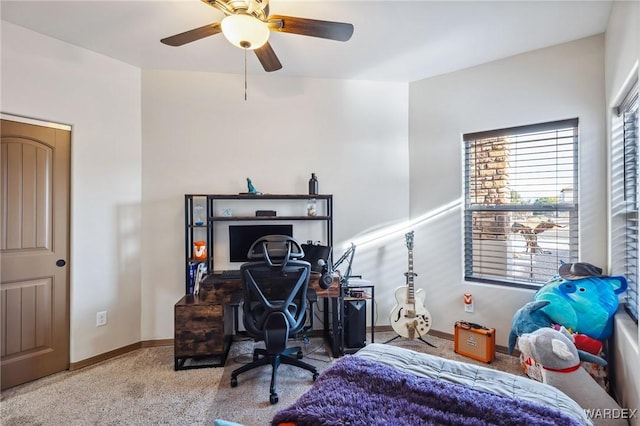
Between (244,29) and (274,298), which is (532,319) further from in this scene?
(244,29)

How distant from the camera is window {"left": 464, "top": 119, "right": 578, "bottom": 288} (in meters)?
2.71

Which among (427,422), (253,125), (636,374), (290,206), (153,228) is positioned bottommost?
(636,374)

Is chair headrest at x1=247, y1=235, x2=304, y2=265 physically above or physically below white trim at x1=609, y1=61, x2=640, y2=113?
below

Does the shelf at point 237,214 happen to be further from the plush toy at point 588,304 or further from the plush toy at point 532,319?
the plush toy at point 588,304

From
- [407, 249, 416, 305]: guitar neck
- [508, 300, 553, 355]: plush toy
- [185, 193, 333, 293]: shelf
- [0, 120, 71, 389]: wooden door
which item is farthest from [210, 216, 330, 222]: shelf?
[508, 300, 553, 355]: plush toy

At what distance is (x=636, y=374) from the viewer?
1654 millimetres

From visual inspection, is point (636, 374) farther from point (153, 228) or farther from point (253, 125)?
point (153, 228)

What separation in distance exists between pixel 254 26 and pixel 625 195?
274cm

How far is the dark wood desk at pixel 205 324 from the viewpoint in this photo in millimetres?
2666

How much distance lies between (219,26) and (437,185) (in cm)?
250

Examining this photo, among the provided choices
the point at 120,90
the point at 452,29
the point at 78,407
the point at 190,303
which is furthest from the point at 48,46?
the point at 452,29

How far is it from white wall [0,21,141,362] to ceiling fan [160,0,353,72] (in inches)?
53.2

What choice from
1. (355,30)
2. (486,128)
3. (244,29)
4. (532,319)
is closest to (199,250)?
(244,29)

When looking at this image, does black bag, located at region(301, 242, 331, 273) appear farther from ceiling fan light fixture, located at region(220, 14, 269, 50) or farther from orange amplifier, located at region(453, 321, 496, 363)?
ceiling fan light fixture, located at region(220, 14, 269, 50)
